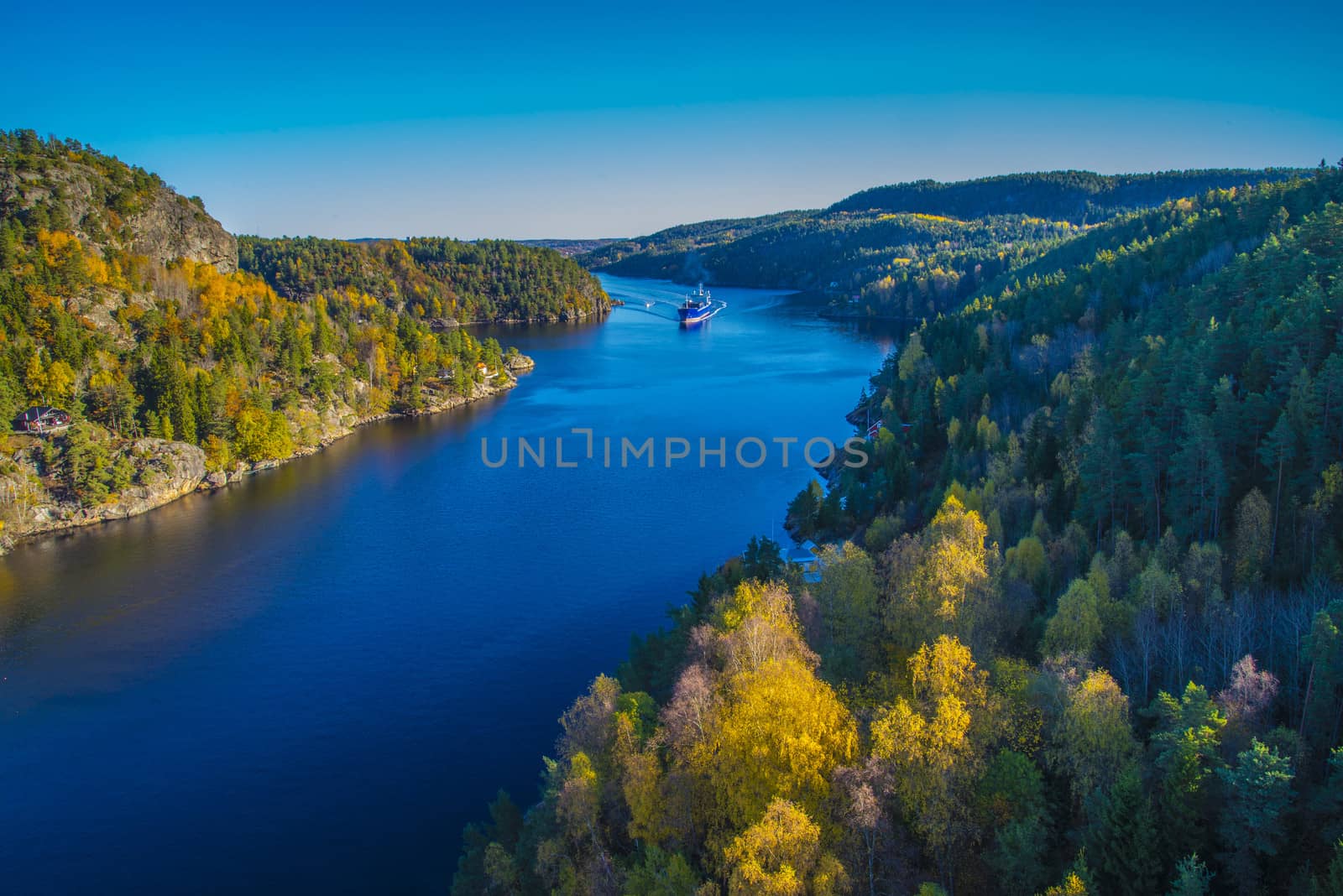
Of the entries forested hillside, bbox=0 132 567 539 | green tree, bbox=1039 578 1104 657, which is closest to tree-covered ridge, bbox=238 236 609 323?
forested hillside, bbox=0 132 567 539

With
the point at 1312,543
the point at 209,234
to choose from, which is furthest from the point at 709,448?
Answer: the point at 209,234

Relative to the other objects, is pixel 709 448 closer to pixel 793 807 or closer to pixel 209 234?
pixel 793 807

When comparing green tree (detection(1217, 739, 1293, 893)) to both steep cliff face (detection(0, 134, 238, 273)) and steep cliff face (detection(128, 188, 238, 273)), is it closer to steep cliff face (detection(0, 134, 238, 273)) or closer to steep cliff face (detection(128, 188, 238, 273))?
steep cliff face (detection(0, 134, 238, 273))

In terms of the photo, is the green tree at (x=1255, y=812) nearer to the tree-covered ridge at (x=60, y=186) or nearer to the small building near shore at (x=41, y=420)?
the small building near shore at (x=41, y=420)

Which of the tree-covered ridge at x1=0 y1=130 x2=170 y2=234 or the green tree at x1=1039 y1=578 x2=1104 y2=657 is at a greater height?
the tree-covered ridge at x1=0 y1=130 x2=170 y2=234

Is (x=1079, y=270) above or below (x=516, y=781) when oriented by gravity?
above
